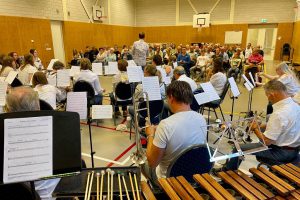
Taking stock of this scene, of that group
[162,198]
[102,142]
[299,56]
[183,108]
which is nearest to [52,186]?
[162,198]

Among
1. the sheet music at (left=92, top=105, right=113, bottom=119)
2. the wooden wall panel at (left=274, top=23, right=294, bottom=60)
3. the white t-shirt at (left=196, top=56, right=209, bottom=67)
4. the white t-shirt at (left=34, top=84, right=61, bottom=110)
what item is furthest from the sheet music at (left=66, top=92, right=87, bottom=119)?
the wooden wall panel at (left=274, top=23, right=294, bottom=60)

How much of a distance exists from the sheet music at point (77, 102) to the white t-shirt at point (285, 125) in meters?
2.19

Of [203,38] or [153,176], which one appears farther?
[203,38]

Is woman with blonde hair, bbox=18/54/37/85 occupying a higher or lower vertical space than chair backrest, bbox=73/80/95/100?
higher

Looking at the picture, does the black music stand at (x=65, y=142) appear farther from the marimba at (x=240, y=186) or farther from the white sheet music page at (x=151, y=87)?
the white sheet music page at (x=151, y=87)

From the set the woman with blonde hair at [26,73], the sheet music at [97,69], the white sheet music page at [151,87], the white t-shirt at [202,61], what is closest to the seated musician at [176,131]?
the white sheet music page at [151,87]

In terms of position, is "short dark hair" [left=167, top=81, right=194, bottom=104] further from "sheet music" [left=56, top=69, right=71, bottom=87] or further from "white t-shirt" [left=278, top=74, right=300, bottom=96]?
"sheet music" [left=56, top=69, right=71, bottom=87]

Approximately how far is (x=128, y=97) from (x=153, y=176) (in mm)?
3038

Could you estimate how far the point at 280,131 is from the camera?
2.49 m

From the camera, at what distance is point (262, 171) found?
1896 millimetres

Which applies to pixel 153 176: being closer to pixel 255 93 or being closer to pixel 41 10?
pixel 255 93

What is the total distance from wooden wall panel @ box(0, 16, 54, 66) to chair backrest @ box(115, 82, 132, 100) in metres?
8.28

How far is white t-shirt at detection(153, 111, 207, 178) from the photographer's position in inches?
78.4

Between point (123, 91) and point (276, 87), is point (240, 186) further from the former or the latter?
point (123, 91)
